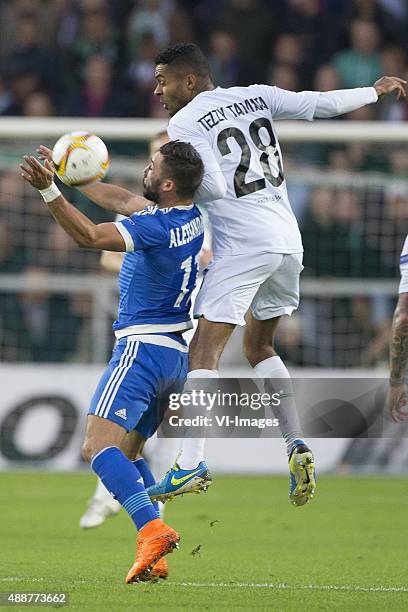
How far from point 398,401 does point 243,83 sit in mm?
8285

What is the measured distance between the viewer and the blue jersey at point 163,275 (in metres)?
6.76

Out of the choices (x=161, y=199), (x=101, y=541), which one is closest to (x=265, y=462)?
(x=101, y=541)

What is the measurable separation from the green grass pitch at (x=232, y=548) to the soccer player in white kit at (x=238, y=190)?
657mm

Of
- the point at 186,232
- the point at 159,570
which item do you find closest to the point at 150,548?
the point at 159,570

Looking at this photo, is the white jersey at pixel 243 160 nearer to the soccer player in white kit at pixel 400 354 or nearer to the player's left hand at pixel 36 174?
the soccer player in white kit at pixel 400 354

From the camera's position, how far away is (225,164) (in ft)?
24.3

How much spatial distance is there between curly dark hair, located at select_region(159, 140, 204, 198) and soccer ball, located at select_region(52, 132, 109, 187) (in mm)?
438

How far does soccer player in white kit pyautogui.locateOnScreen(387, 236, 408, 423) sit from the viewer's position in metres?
7.58

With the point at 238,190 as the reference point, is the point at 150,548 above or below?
below

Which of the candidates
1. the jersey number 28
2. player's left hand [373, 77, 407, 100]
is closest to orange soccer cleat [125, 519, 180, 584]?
the jersey number 28

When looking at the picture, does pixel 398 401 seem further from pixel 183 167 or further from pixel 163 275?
pixel 183 167

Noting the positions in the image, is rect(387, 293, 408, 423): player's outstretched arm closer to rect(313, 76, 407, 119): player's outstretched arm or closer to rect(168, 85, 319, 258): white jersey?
rect(168, 85, 319, 258): white jersey

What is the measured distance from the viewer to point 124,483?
6535 mm

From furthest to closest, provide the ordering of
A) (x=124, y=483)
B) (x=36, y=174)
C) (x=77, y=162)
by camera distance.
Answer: (x=77, y=162) < (x=124, y=483) < (x=36, y=174)
